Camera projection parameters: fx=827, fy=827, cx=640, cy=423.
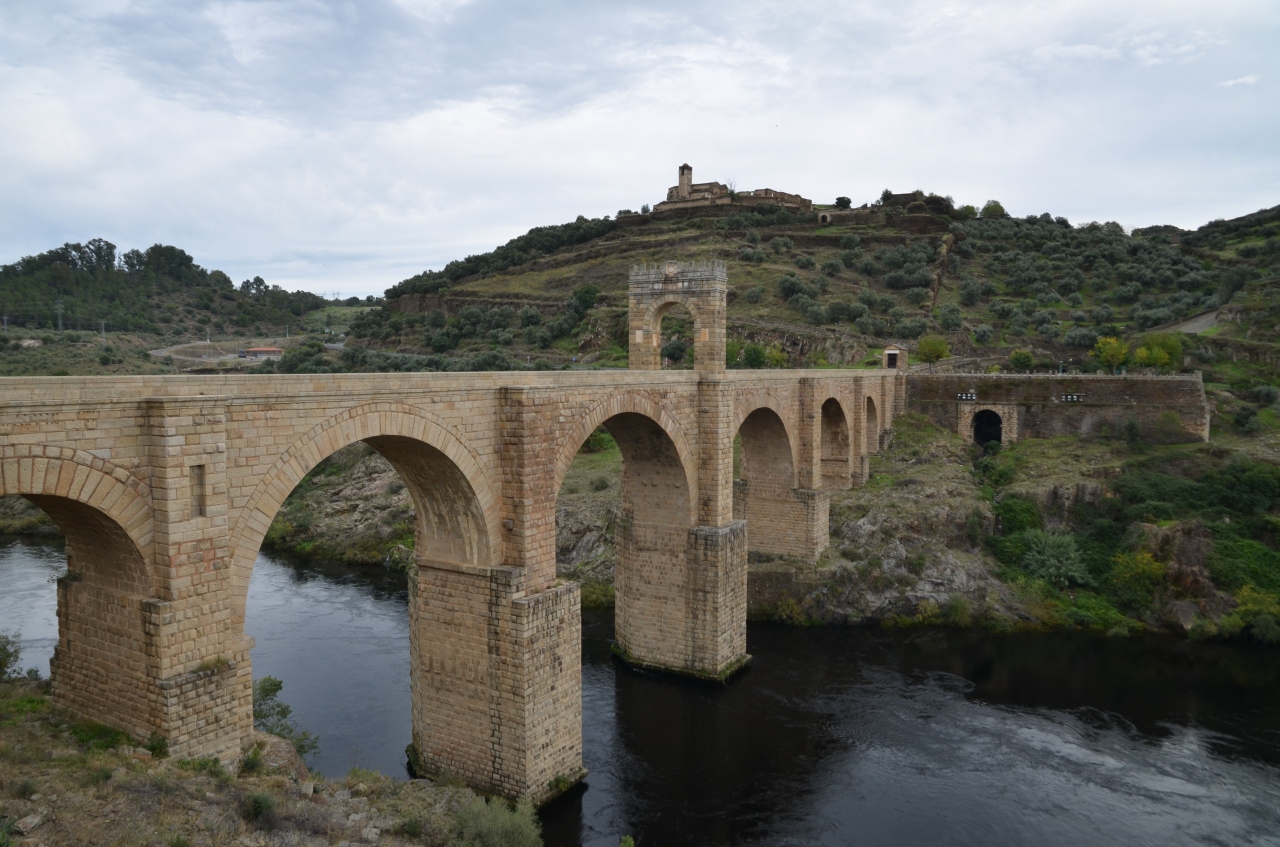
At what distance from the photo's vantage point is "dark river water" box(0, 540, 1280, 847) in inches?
563

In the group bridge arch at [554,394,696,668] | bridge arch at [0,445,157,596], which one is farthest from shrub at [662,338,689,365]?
bridge arch at [0,445,157,596]

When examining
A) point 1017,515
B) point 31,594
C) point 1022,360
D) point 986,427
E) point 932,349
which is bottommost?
point 31,594

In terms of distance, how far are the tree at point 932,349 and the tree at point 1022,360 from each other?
3400 mm

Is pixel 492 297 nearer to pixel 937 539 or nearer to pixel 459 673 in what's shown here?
pixel 937 539

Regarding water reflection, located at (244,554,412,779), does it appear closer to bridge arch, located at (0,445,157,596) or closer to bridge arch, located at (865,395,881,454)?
bridge arch, located at (0,445,157,596)

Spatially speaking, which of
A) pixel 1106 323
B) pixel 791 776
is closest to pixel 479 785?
pixel 791 776

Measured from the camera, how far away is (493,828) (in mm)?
11023

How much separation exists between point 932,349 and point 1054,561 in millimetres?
19159

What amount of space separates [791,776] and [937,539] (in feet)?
42.4

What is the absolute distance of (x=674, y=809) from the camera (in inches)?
579

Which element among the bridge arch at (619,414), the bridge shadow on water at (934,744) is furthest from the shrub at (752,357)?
the bridge arch at (619,414)

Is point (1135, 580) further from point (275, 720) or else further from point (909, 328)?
point (909, 328)

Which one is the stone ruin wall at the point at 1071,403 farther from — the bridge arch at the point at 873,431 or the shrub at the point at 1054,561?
the shrub at the point at 1054,561

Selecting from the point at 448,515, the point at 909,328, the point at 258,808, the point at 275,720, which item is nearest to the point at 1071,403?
the point at 909,328
